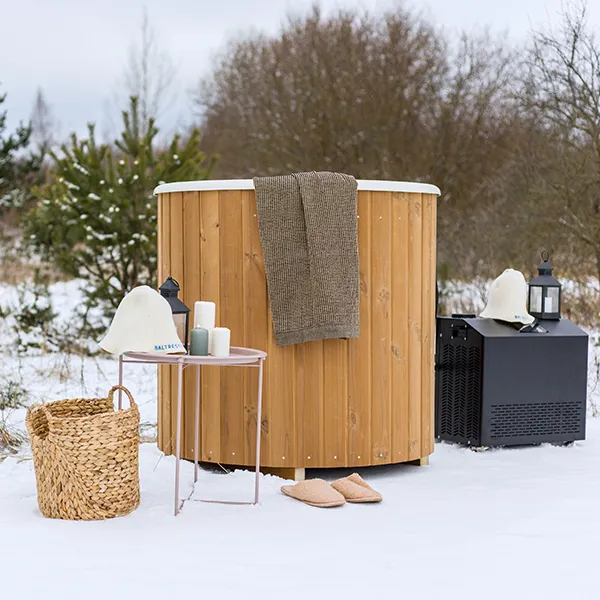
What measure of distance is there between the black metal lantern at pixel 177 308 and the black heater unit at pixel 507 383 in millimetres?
1698

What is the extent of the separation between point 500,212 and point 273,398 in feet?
25.1

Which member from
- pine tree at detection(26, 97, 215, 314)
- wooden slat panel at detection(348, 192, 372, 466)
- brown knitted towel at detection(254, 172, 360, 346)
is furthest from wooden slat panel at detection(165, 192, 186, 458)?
pine tree at detection(26, 97, 215, 314)

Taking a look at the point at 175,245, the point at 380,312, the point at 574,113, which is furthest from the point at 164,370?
the point at 574,113

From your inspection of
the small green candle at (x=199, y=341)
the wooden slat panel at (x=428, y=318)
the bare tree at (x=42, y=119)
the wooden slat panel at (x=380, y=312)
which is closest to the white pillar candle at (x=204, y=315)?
the small green candle at (x=199, y=341)

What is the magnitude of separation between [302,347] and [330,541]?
1014 mm

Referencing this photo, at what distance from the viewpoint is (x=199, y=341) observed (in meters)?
3.60

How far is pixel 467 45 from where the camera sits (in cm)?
1711

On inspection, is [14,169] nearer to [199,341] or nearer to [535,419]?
→ [535,419]

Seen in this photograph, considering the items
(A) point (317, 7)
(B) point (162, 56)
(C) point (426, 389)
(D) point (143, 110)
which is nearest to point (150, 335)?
(C) point (426, 389)

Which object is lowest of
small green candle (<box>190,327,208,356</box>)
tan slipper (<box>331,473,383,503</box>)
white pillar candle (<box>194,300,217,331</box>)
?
tan slipper (<box>331,473,383,503</box>)

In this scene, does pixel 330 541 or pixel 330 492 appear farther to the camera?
pixel 330 492

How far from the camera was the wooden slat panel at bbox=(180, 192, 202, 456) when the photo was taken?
13.4ft

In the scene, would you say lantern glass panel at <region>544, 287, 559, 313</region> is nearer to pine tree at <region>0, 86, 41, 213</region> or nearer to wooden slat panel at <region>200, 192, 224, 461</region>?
wooden slat panel at <region>200, 192, 224, 461</region>

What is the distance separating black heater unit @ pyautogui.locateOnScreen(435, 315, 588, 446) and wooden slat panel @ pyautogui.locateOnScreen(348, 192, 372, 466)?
93 cm
